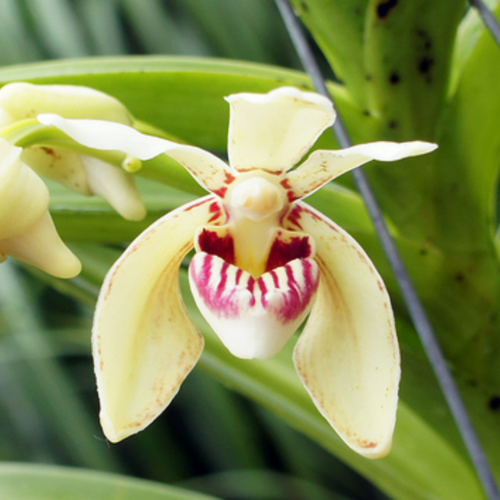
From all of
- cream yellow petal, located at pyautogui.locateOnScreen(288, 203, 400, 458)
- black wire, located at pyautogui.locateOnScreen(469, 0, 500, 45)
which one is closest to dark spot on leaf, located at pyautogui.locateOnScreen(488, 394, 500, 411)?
cream yellow petal, located at pyautogui.locateOnScreen(288, 203, 400, 458)

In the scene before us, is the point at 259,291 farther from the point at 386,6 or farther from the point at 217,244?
the point at 386,6

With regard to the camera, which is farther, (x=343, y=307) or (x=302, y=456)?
(x=302, y=456)

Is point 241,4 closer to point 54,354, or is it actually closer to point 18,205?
point 54,354

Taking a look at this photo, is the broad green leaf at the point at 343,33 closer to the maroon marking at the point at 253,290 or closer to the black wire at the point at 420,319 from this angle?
the black wire at the point at 420,319

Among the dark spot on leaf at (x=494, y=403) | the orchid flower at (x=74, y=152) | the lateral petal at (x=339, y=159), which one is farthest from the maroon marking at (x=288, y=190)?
the dark spot on leaf at (x=494, y=403)

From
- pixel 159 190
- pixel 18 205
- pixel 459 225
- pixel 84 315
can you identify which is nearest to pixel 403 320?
pixel 459 225

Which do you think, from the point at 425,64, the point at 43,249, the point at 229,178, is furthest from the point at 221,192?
the point at 425,64

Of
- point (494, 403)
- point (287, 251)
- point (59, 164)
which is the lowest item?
point (494, 403)
